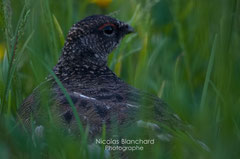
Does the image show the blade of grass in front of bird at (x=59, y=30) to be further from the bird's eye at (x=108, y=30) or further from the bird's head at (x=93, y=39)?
the bird's eye at (x=108, y=30)

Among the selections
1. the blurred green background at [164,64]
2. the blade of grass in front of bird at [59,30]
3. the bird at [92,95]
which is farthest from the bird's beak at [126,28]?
the blade of grass in front of bird at [59,30]

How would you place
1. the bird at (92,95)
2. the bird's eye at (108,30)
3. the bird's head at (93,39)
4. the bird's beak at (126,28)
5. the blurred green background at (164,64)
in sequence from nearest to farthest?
the blurred green background at (164,64) → the bird at (92,95) → the bird's head at (93,39) → the bird's eye at (108,30) → the bird's beak at (126,28)

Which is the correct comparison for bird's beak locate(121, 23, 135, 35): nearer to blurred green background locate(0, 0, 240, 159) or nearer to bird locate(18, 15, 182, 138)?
bird locate(18, 15, 182, 138)

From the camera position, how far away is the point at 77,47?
4566mm

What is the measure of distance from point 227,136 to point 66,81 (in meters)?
2.08

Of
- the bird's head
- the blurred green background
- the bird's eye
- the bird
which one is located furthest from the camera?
the bird's eye

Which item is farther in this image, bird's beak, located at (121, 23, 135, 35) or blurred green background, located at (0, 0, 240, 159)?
bird's beak, located at (121, 23, 135, 35)

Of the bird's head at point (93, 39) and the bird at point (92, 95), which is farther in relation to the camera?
the bird's head at point (93, 39)

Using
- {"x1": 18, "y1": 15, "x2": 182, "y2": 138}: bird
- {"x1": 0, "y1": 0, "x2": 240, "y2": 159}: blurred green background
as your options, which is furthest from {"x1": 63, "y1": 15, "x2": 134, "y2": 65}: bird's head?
{"x1": 0, "y1": 0, "x2": 240, "y2": 159}: blurred green background

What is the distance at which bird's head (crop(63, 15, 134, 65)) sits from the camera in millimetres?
4551

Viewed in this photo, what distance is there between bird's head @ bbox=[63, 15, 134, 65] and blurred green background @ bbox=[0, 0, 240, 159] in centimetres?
13

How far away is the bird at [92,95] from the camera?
9.76 ft

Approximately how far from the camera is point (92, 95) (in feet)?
11.5

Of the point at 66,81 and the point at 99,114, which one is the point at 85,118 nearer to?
the point at 99,114
